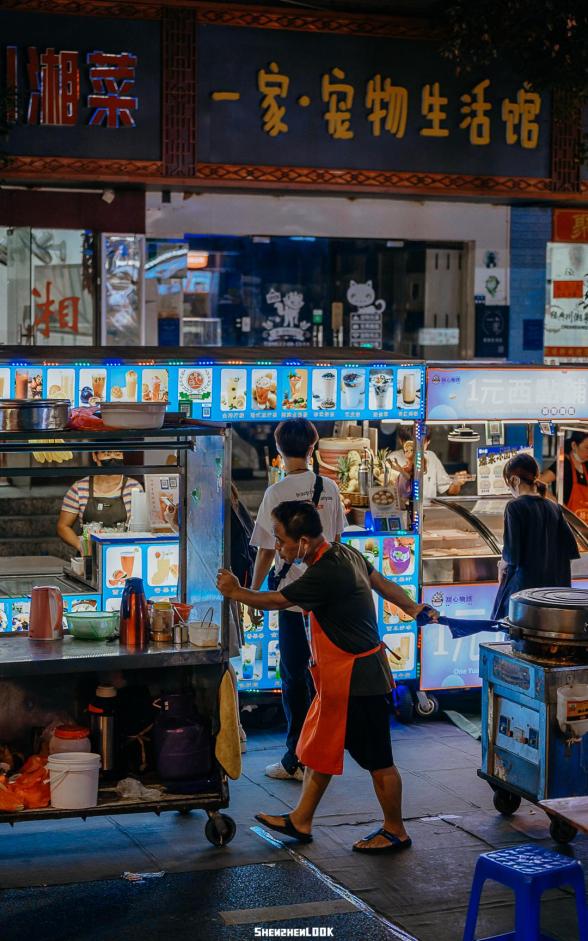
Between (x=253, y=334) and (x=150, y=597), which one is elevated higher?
(x=253, y=334)

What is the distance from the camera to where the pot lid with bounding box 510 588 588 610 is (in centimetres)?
699

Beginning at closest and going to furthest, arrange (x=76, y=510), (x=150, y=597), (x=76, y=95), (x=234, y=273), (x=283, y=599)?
(x=283, y=599) → (x=150, y=597) → (x=76, y=510) → (x=76, y=95) → (x=234, y=273)

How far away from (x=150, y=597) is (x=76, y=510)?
3.54ft

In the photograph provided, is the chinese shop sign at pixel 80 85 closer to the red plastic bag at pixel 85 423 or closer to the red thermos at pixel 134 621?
the red plastic bag at pixel 85 423

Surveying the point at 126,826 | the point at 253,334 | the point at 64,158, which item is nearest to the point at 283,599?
the point at 126,826

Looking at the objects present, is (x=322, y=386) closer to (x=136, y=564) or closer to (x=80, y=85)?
(x=136, y=564)

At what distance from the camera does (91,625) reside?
7.09 m

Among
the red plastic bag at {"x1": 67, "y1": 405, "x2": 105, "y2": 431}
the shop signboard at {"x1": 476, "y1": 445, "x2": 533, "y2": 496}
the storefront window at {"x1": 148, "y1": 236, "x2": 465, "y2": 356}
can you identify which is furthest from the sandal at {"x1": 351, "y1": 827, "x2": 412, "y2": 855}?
the storefront window at {"x1": 148, "y1": 236, "x2": 465, "y2": 356}

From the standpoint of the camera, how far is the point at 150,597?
9.16m

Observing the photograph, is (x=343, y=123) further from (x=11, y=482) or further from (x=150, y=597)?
(x=150, y=597)

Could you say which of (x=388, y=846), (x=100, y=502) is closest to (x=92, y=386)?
(x=100, y=502)

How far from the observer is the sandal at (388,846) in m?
6.88

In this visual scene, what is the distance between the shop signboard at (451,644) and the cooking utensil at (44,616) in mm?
3207

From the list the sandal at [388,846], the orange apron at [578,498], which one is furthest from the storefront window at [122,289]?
the sandal at [388,846]
